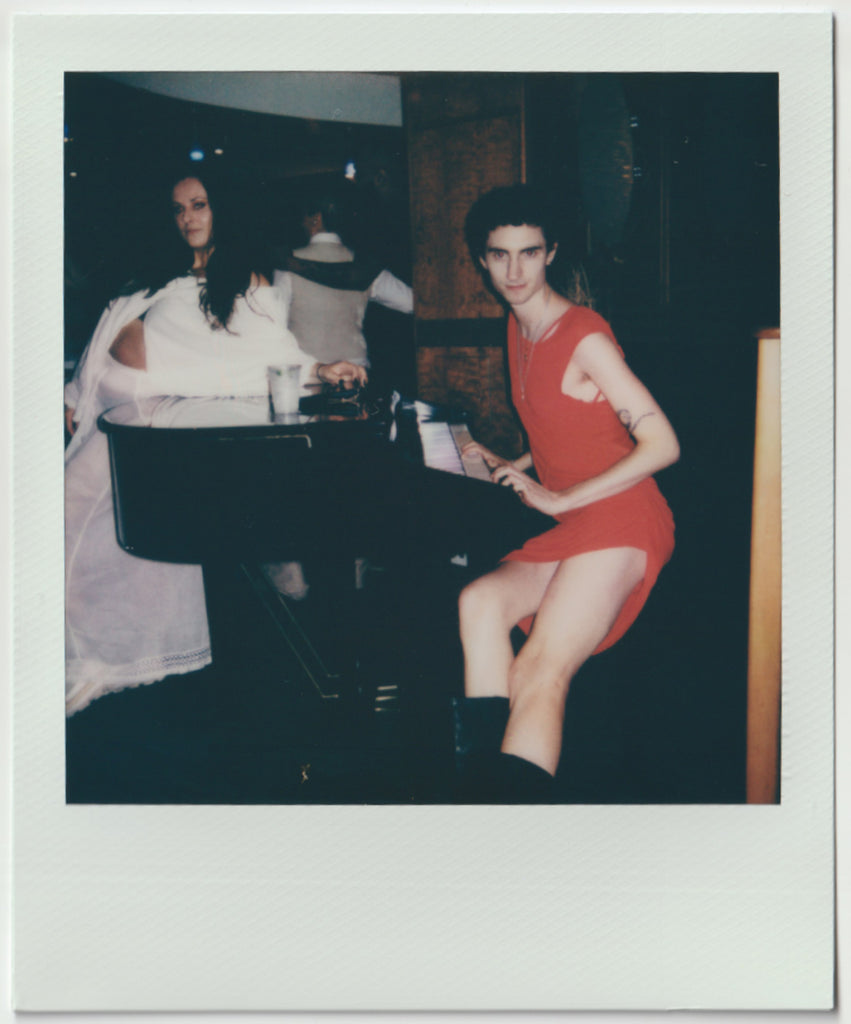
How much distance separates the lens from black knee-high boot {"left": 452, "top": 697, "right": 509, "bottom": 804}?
189cm

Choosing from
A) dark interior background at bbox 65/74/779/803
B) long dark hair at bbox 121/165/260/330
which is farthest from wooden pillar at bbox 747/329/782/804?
long dark hair at bbox 121/165/260/330

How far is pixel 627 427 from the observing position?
A: 1.86m

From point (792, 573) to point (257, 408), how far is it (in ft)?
3.91

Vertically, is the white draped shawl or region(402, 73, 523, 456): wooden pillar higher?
region(402, 73, 523, 456): wooden pillar

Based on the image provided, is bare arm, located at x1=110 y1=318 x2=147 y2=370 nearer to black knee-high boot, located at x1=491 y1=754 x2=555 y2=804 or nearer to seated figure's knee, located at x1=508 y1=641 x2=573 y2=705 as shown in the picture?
seated figure's knee, located at x1=508 y1=641 x2=573 y2=705

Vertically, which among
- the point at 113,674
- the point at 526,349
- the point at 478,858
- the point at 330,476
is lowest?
the point at 478,858

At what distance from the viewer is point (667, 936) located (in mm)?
1901

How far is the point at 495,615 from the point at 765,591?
0.58 meters

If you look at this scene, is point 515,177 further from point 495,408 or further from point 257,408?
point 257,408

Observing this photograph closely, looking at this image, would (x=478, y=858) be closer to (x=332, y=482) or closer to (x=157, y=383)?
(x=332, y=482)

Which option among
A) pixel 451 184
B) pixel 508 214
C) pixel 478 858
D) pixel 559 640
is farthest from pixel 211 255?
pixel 478 858

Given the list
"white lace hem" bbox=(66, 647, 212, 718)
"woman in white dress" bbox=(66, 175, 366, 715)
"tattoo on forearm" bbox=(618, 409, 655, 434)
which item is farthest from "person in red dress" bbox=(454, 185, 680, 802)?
"white lace hem" bbox=(66, 647, 212, 718)

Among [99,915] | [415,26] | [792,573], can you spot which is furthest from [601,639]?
[415,26]

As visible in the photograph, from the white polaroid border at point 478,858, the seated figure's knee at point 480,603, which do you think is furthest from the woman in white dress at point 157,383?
the seated figure's knee at point 480,603
